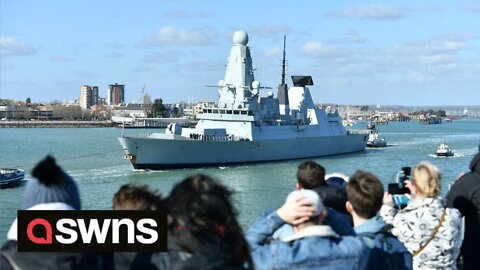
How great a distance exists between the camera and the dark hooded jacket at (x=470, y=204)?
412cm

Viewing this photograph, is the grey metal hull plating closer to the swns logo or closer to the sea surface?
the sea surface

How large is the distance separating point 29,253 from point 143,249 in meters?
0.40

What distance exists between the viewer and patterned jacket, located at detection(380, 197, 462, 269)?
3.77 meters

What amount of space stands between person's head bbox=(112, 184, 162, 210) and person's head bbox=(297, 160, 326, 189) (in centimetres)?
135

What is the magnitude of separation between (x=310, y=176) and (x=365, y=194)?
60 centimetres

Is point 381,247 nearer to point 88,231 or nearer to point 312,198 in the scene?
point 312,198

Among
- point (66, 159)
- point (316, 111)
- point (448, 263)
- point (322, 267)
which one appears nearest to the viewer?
point (322, 267)

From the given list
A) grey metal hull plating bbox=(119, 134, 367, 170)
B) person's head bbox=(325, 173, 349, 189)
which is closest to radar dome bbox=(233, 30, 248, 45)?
grey metal hull plating bbox=(119, 134, 367, 170)

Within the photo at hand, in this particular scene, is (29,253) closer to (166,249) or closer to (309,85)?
(166,249)

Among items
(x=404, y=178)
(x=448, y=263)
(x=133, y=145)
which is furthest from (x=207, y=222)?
(x=133, y=145)

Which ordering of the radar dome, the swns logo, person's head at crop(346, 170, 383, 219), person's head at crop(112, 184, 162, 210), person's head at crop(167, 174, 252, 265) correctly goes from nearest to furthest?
person's head at crop(167, 174, 252, 265) < the swns logo < person's head at crop(112, 184, 162, 210) < person's head at crop(346, 170, 383, 219) < the radar dome

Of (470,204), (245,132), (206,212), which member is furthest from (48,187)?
(245,132)

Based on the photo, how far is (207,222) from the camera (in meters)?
2.14

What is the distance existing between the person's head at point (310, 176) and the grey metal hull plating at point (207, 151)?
88.4ft
